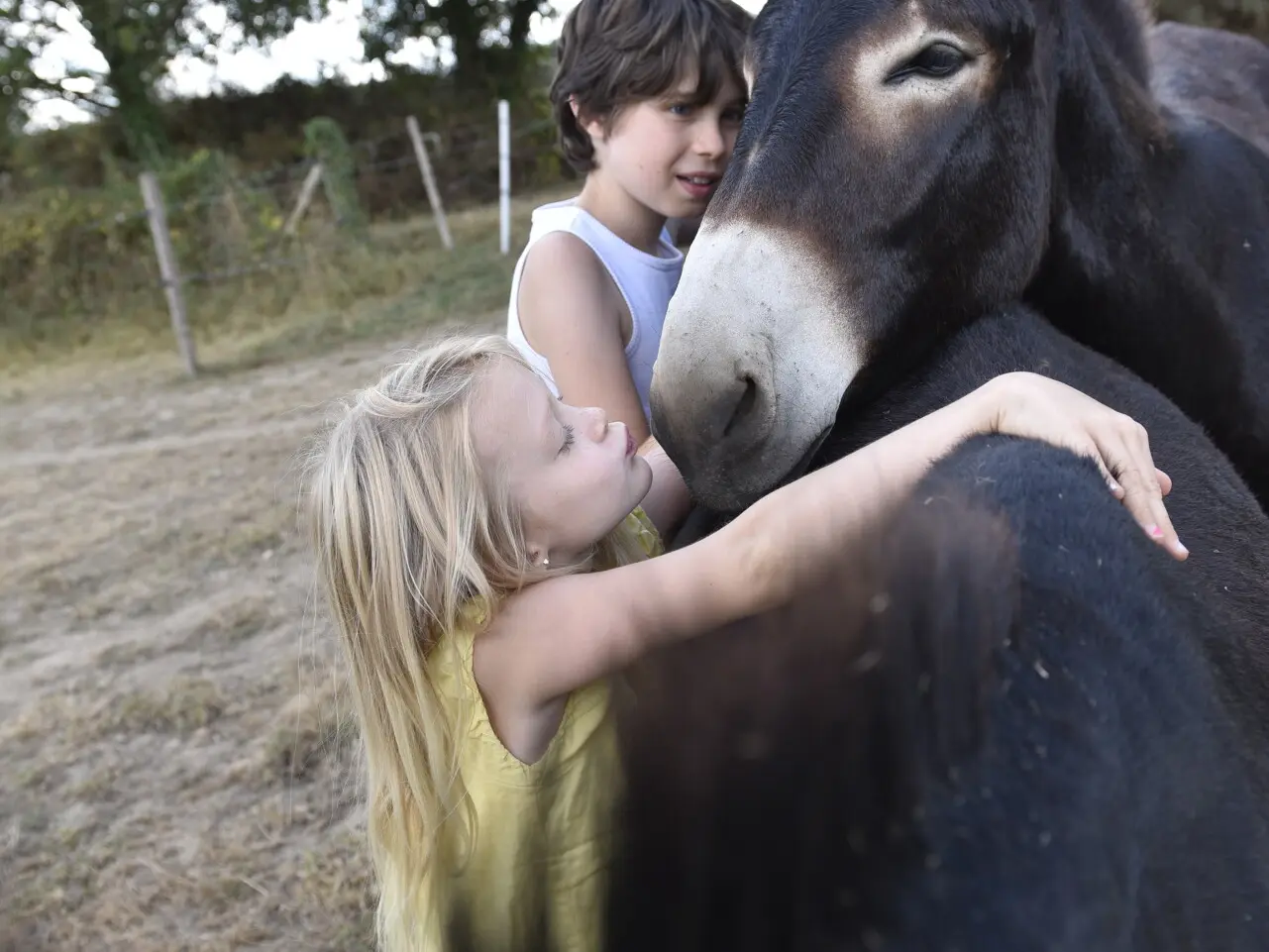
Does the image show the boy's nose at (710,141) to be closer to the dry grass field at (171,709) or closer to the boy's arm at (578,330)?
the boy's arm at (578,330)

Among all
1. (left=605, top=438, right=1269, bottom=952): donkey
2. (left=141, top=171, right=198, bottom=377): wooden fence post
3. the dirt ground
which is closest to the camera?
(left=605, top=438, right=1269, bottom=952): donkey

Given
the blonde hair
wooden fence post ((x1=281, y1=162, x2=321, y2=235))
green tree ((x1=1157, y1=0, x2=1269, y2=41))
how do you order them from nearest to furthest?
the blonde hair < green tree ((x1=1157, y1=0, x2=1269, y2=41)) < wooden fence post ((x1=281, y1=162, x2=321, y2=235))

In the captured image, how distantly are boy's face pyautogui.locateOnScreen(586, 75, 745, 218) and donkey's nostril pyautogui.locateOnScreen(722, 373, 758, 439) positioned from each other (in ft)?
1.97

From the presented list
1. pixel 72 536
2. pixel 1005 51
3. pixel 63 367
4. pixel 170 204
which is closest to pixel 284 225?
pixel 170 204

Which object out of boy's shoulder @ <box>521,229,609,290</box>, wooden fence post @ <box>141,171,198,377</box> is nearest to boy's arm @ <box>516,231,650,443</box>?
boy's shoulder @ <box>521,229,609,290</box>

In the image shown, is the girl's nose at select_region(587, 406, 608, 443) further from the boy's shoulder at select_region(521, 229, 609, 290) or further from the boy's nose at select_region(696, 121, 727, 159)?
the boy's nose at select_region(696, 121, 727, 159)

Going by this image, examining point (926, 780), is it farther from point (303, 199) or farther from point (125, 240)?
point (125, 240)

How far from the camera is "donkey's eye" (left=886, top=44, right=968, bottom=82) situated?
152cm

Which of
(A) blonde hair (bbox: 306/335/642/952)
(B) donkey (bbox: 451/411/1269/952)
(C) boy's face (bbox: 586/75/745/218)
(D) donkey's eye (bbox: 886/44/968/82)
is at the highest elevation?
(D) donkey's eye (bbox: 886/44/968/82)

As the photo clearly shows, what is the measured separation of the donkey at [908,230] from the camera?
142cm

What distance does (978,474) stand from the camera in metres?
0.70

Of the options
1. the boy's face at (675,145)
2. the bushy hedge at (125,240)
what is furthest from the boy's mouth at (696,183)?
the bushy hedge at (125,240)

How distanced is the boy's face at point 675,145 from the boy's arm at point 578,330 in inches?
7.8

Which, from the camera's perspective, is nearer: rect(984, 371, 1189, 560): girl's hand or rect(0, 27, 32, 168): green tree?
rect(984, 371, 1189, 560): girl's hand
